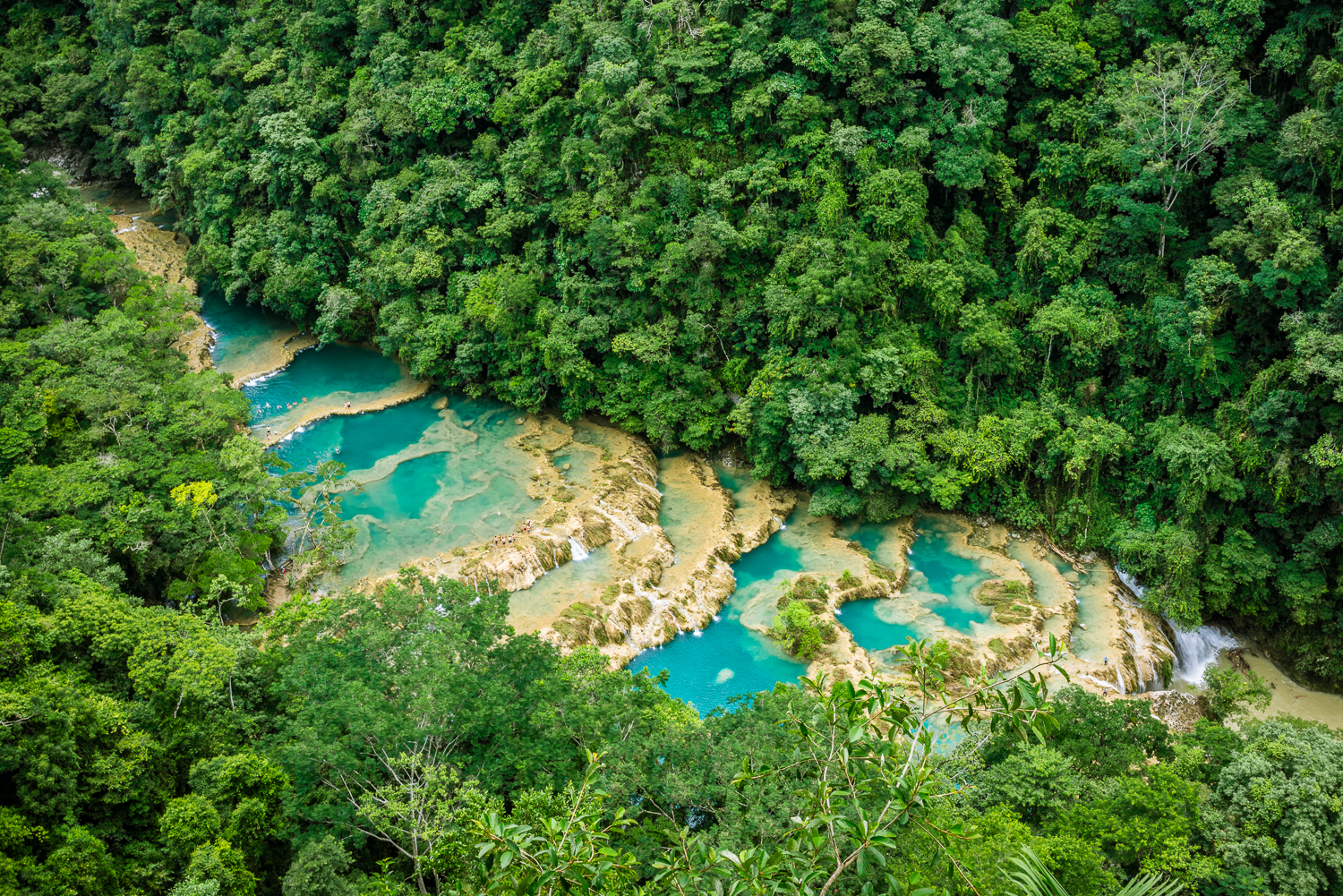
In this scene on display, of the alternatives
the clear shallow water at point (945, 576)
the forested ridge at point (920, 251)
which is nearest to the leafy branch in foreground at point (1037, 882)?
the clear shallow water at point (945, 576)

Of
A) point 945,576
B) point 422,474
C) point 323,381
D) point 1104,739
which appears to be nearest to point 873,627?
point 945,576

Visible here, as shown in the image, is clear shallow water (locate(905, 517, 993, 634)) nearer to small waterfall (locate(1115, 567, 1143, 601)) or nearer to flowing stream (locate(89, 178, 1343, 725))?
flowing stream (locate(89, 178, 1343, 725))

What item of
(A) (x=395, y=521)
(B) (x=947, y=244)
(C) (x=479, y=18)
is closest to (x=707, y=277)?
(B) (x=947, y=244)

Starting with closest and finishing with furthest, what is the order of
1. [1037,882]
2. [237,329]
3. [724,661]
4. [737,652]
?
[1037,882] → [724,661] → [737,652] → [237,329]

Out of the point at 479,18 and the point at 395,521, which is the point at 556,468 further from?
the point at 479,18

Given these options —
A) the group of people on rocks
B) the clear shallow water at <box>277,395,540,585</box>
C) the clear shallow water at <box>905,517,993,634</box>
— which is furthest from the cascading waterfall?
the clear shallow water at <box>277,395,540,585</box>

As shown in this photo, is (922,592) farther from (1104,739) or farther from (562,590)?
(562,590)
